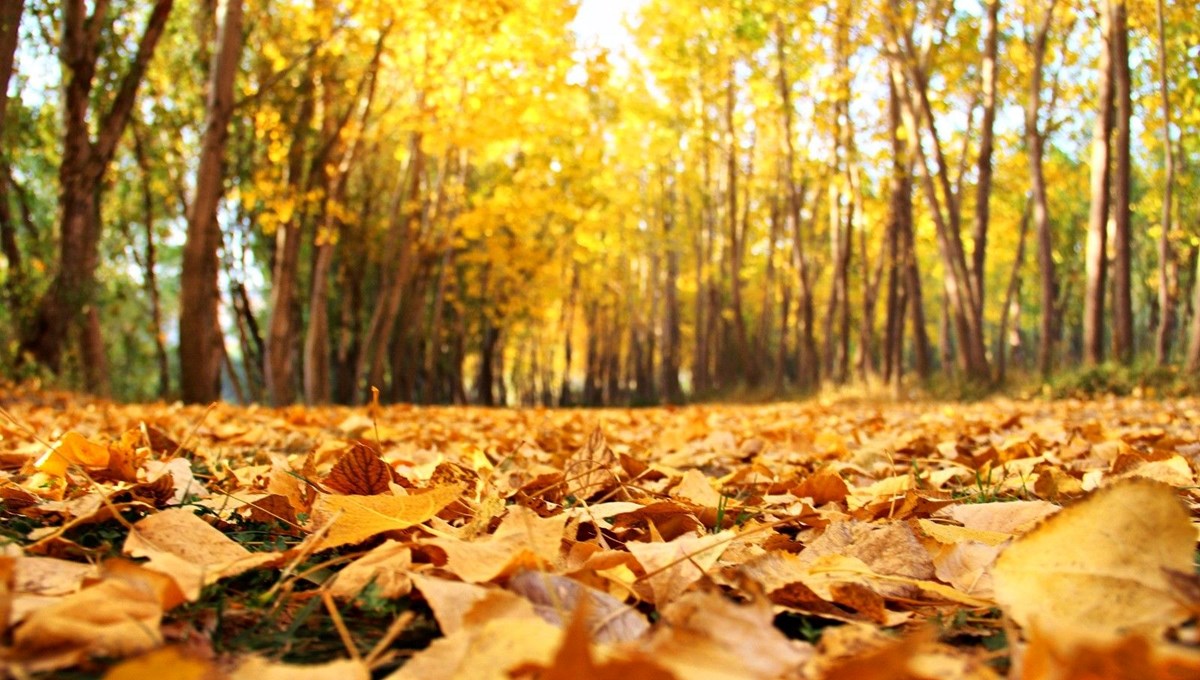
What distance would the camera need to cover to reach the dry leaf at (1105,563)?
2.90ft

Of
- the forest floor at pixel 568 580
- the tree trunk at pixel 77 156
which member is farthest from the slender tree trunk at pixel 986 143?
the forest floor at pixel 568 580

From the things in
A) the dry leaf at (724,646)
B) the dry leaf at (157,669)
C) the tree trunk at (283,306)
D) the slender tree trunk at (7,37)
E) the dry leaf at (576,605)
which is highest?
the slender tree trunk at (7,37)

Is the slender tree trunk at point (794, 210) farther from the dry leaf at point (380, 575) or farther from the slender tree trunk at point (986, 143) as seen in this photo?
the dry leaf at point (380, 575)

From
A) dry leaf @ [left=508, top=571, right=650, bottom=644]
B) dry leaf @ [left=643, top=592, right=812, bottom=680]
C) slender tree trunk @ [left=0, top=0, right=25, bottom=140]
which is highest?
slender tree trunk @ [left=0, top=0, right=25, bottom=140]

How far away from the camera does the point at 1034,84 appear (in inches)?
506

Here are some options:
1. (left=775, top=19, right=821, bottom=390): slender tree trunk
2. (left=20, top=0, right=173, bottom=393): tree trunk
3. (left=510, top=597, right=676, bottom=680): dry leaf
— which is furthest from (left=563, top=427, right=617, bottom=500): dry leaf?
(left=775, top=19, right=821, bottom=390): slender tree trunk

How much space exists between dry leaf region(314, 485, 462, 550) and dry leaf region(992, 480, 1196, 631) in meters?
0.74

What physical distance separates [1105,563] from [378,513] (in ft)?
2.97

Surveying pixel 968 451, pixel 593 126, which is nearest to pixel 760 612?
pixel 968 451

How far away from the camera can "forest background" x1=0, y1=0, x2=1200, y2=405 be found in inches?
363

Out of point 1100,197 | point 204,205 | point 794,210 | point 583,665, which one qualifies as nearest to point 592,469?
point 583,665

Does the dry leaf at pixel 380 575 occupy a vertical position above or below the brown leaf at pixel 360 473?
below

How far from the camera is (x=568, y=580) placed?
1.05 metres

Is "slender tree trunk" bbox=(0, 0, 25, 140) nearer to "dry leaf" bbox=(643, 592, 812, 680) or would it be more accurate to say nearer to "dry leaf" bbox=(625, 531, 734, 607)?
"dry leaf" bbox=(625, 531, 734, 607)
